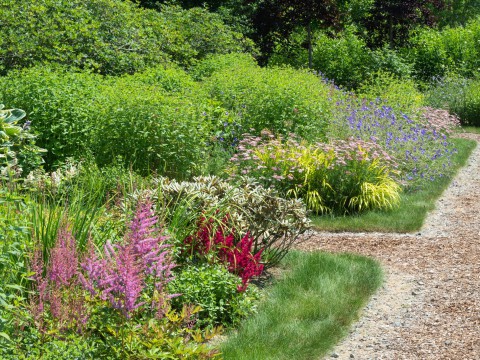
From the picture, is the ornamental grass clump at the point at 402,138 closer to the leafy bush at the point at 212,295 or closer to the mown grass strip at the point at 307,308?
the mown grass strip at the point at 307,308

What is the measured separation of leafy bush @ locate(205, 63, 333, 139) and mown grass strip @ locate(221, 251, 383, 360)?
3064 millimetres

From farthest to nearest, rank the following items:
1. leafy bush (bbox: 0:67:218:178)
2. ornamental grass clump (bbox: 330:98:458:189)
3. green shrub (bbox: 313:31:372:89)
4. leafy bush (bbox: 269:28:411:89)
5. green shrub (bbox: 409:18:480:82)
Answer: green shrub (bbox: 409:18:480:82), green shrub (bbox: 313:31:372:89), leafy bush (bbox: 269:28:411:89), ornamental grass clump (bbox: 330:98:458:189), leafy bush (bbox: 0:67:218:178)

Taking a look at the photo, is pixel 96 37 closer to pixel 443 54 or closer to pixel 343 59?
pixel 343 59

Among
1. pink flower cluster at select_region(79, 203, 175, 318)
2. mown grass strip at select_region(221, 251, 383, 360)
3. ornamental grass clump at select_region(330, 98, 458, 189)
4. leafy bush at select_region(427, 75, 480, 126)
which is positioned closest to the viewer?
pink flower cluster at select_region(79, 203, 175, 318)

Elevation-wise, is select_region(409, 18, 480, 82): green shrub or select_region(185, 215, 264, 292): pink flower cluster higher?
select_region(409, 18, 480, 82): green shrub

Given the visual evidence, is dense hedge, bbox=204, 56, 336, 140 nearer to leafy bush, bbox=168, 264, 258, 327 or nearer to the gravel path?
the gravel path

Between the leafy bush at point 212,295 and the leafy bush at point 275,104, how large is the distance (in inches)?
168

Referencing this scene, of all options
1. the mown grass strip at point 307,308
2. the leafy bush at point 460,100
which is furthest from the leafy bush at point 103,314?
the leafy bush at point 460,100

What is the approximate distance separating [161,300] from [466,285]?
333 centimetres

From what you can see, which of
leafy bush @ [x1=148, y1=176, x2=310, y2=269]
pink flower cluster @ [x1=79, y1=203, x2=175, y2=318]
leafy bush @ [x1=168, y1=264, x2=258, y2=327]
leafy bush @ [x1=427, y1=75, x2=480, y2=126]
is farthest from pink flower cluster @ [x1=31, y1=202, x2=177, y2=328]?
leafy bush @ [x1=427, y1=75, x2=480, y2=126]

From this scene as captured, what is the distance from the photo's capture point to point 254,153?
28.3 feet

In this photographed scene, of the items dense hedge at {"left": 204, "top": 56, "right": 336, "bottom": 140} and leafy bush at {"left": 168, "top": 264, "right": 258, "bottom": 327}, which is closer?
leafy bush at {"left": 168, "top": 264, "right": 258, "bottom": 327}

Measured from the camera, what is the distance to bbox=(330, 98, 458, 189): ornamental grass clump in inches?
387

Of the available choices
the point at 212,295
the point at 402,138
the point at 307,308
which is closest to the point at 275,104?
the point at 402,138
